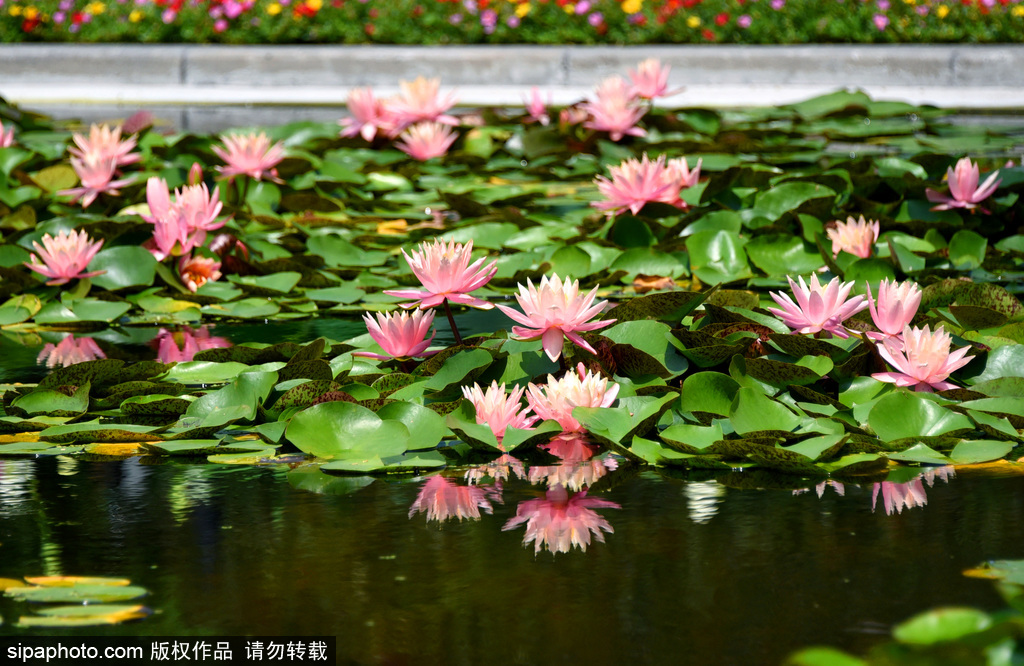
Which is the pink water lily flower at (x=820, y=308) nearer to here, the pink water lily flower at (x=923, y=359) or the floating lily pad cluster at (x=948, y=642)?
the pink water lily flower at (x=923, y=359)

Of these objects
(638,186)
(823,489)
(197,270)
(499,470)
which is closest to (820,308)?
(823,489)

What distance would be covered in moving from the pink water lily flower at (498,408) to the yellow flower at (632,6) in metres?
7.93

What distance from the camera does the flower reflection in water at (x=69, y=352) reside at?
2.45 meters

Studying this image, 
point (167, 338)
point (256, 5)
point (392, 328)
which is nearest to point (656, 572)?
point (392, 328)

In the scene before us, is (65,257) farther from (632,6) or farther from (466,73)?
(632,6)

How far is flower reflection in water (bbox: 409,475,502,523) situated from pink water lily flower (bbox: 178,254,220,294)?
1554 millimetres

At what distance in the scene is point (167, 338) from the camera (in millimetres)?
2672

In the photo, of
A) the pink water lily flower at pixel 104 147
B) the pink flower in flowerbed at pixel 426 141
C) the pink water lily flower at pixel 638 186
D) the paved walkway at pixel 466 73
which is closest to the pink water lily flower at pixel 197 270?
the pink water lily flower at pixel 104 147

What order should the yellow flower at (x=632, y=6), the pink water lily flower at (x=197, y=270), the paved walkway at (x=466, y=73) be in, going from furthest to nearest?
the yellow flower at (x=632, y=6)
the paved walkway at (x=466, y=73)
the pink water lily flower at (x=197, y=270)

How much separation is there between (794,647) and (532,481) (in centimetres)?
62

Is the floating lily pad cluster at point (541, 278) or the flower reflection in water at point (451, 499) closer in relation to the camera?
the flower reflection in water at point (451, 499)

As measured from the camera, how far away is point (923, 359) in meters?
1.81

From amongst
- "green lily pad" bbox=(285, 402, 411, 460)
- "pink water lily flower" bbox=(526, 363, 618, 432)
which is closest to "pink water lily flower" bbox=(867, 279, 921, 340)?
"pink water lily flower" bbox=(526, 363, 618, 432)

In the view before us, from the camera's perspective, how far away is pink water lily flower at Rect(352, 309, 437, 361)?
2033 mm
